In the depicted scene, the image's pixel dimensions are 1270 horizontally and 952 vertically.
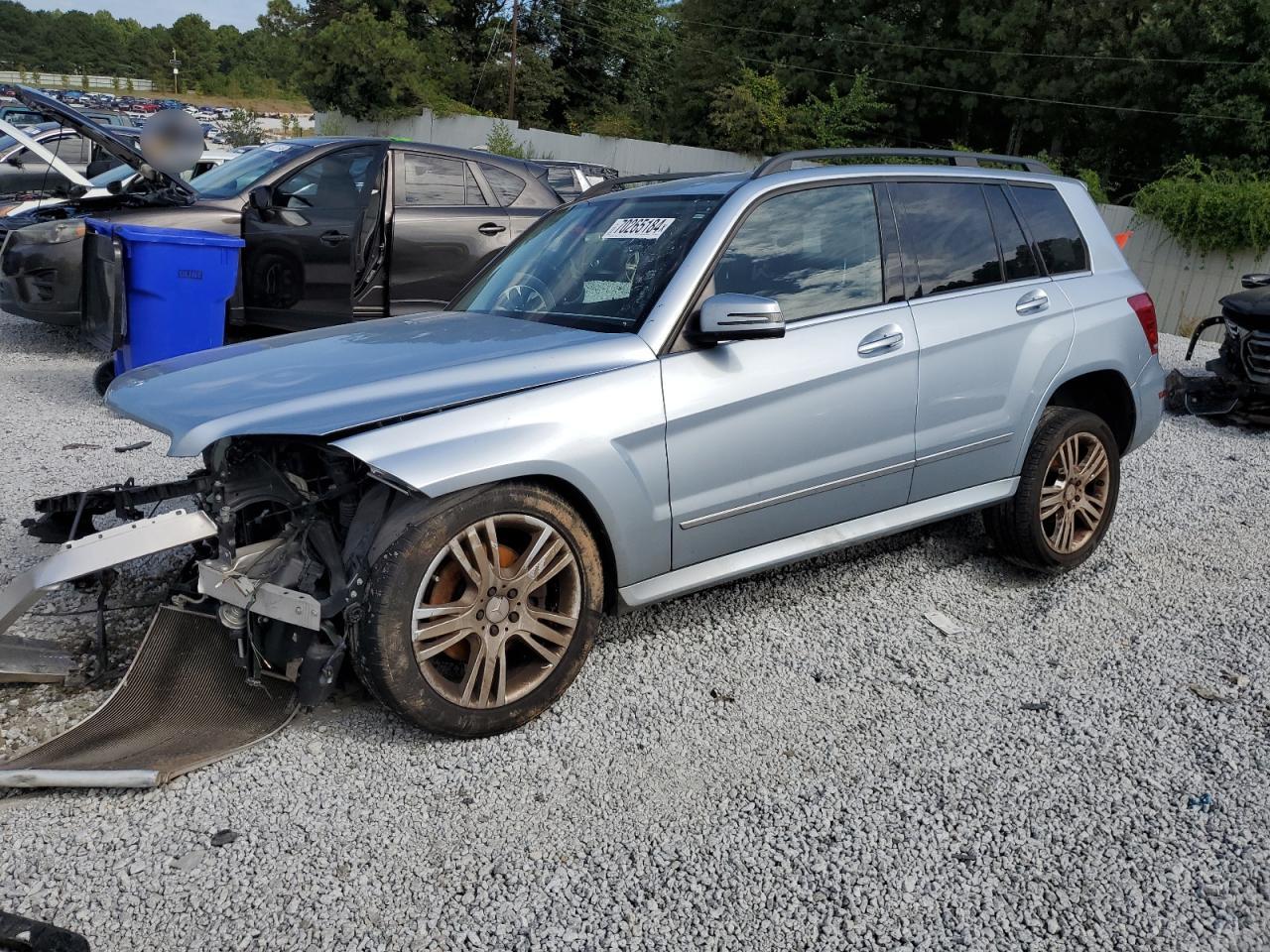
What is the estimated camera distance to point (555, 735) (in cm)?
334

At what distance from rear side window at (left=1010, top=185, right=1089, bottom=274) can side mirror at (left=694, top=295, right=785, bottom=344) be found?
76.3 inches

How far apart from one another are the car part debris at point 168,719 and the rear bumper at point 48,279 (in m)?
5.14

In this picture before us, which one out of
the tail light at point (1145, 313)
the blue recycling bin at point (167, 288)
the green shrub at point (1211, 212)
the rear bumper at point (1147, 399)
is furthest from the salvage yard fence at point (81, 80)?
the rear bumper at point (1147, 399)

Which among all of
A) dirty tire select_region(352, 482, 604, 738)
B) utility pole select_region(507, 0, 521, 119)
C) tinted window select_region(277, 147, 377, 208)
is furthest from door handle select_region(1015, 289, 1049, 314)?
utility pole select_region(507, 0, 521, 119)

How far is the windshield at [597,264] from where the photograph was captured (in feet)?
12.2

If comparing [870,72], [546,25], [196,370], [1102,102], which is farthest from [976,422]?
[546,25]

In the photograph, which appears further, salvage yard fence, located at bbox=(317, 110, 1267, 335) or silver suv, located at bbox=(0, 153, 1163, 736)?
salvage yard fence, located at bbox=(317, 110, 1267, 335)

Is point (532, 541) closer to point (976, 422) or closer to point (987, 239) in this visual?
point (976, 422)

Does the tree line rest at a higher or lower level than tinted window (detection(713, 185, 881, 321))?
higher

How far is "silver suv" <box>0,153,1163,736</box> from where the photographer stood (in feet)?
10.00

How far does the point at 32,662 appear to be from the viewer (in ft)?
11.2

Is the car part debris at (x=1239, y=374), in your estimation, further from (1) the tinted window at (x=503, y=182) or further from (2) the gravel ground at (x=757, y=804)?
(1) the tinted window at (x=503, y=182)

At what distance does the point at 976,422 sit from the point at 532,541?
6.89 feet

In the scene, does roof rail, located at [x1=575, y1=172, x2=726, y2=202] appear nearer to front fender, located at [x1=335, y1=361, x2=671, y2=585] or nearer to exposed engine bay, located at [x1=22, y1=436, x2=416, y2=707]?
front fender, located at [x1=335, y1=361, x2=671, y2=585]
